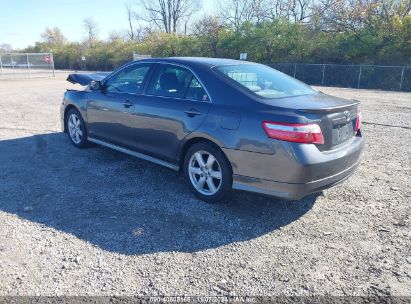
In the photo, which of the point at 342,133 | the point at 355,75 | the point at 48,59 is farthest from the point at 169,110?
the point at 48,59

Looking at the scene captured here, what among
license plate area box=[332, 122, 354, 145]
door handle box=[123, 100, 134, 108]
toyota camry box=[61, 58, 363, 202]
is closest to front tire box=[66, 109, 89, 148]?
toyota camry box=[61, 58, 363, 202]

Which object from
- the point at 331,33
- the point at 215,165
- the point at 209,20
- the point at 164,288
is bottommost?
the point at 164,288

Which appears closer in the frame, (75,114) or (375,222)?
(375,222)

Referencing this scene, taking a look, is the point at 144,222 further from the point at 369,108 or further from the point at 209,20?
the point at 209,20

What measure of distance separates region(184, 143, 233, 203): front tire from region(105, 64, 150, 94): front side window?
1.38 meters

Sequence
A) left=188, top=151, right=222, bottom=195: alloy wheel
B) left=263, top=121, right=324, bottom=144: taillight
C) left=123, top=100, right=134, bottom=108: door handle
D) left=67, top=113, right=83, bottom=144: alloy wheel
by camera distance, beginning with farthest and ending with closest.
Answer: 1. left=67, top=113, right=83, bottom=144: alloy wheel
2. left=123, top=100, right=134, bottom=108: door handle
3. left=188, top=151, right=222, bottom=195: alloy wheel
4. left=263, top=121, right=324, bottom=144: taillight

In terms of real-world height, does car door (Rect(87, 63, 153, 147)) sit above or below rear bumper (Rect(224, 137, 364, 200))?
above

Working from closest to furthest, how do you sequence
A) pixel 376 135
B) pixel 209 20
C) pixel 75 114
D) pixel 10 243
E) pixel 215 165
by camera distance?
→ pixel 10 243 → pixel 215 165 → pixel 75 114 → pixel 376 135 → pixel 209 20

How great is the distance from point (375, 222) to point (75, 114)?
16.1 ft

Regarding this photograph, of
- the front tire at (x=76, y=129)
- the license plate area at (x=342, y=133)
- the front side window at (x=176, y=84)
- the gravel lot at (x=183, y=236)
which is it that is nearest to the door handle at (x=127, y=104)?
the front side window at (x=176, y=84)

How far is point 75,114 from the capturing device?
6.00m

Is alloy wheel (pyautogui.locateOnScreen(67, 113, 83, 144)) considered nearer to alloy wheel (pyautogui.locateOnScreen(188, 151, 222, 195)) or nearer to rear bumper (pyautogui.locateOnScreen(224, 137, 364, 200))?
alloy wheel (pyautogui.locateOnScreen(188, 151, 222, 195))

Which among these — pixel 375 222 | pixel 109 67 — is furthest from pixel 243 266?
pixel 109 67

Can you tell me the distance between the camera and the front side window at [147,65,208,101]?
4062mm
